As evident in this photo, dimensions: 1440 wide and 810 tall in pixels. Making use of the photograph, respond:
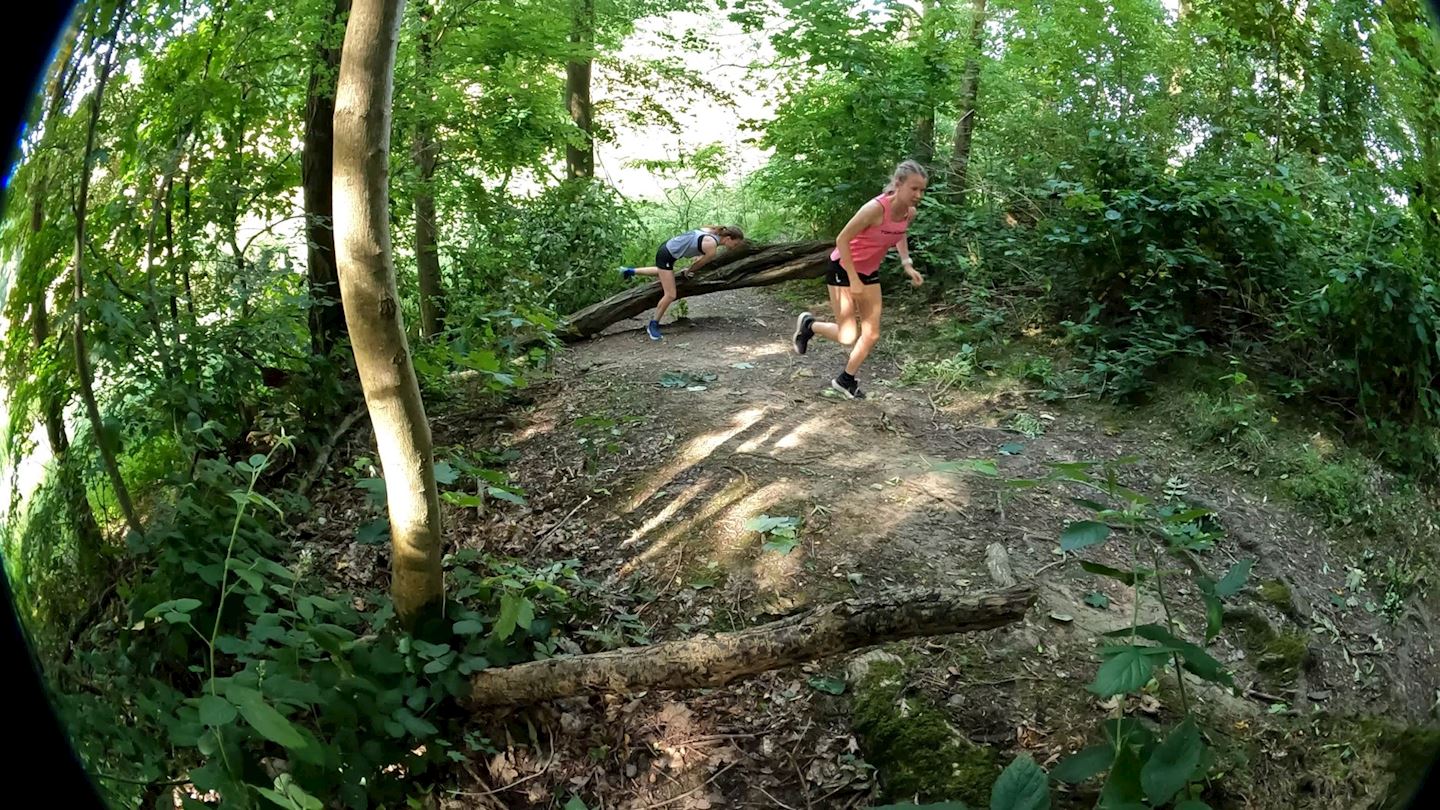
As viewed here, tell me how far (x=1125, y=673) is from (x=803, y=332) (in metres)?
4.62

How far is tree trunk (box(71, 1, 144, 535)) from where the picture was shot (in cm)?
126

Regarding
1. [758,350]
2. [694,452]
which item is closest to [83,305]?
[694,452]

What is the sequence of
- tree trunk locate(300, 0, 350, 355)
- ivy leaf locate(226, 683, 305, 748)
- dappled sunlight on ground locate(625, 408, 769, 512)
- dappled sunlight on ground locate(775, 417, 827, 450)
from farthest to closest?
dappled sunlight on ground locate(775, 417, 827, 450) → dappled sunlight on ground locate(625, 408, 769, 512) → tree trunk locate(300, 0, 350, 355) → ivy leaf locate(226, 683, 305, 748)

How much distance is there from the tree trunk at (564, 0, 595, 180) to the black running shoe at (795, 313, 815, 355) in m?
2.50

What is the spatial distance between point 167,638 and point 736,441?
3.02 metres

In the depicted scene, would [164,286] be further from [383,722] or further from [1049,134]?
[1049,134]

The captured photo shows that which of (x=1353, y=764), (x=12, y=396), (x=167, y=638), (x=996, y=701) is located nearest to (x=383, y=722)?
(x=167, y=638)

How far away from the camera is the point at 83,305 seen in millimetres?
1494

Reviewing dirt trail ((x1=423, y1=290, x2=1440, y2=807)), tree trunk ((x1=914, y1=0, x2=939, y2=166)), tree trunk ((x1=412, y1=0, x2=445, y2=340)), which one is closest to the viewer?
dirt trail ((x1=423, y1=290, x2=1440, y2=807))

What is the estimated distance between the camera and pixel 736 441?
451 centimetres

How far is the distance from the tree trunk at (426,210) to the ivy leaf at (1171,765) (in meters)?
3.62

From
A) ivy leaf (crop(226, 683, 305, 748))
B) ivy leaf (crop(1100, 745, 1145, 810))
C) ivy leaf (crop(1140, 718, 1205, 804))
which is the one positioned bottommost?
ivy leaf (crop(1100, 745, 1145, 810))

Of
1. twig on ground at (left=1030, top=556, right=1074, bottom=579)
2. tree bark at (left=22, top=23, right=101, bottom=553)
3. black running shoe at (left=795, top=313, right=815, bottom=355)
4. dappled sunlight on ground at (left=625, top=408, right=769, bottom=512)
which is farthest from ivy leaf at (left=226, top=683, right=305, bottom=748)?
black running shoe at (left=795, top=313, right=815, bottom=355)

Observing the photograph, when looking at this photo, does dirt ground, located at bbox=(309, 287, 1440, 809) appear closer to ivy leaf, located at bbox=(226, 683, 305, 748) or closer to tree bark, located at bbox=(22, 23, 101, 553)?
ivy leaf, located at bbox=(226, 683, 305, 748)
